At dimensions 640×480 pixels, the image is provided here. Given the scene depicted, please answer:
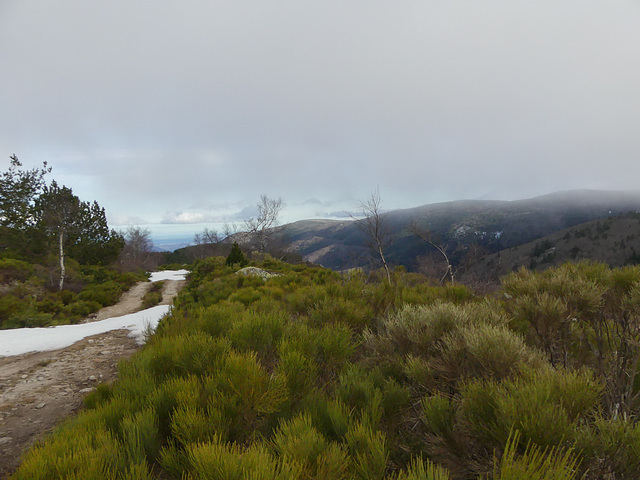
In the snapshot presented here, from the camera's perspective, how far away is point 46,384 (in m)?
4.23

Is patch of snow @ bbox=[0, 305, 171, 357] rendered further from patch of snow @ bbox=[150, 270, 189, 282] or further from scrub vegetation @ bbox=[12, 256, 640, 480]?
patch of snow @ bbox=[150, 270, 189, 282]

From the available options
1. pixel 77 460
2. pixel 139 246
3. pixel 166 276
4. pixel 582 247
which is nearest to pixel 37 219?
pixel 166 276

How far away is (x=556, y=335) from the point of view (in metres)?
3.00

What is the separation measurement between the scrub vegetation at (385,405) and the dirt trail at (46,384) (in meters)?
1.20

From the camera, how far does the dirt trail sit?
3.05 metres

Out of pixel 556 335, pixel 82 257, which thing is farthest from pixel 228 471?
pixel 82 257

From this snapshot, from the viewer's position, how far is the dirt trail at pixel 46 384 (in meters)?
3.05

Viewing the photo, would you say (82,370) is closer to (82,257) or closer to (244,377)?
(244,377)

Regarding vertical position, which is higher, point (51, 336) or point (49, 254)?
point (49, 254)

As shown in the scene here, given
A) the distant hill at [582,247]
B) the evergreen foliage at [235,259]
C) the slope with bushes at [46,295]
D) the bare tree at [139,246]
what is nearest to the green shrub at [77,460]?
the slope with bushes at [46,295]

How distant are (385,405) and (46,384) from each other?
5.45 metres

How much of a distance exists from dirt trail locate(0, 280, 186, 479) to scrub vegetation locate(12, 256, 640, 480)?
1204mm

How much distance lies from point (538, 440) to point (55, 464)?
2.29 metres

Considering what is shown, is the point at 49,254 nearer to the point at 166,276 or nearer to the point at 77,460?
the point at 166,276
